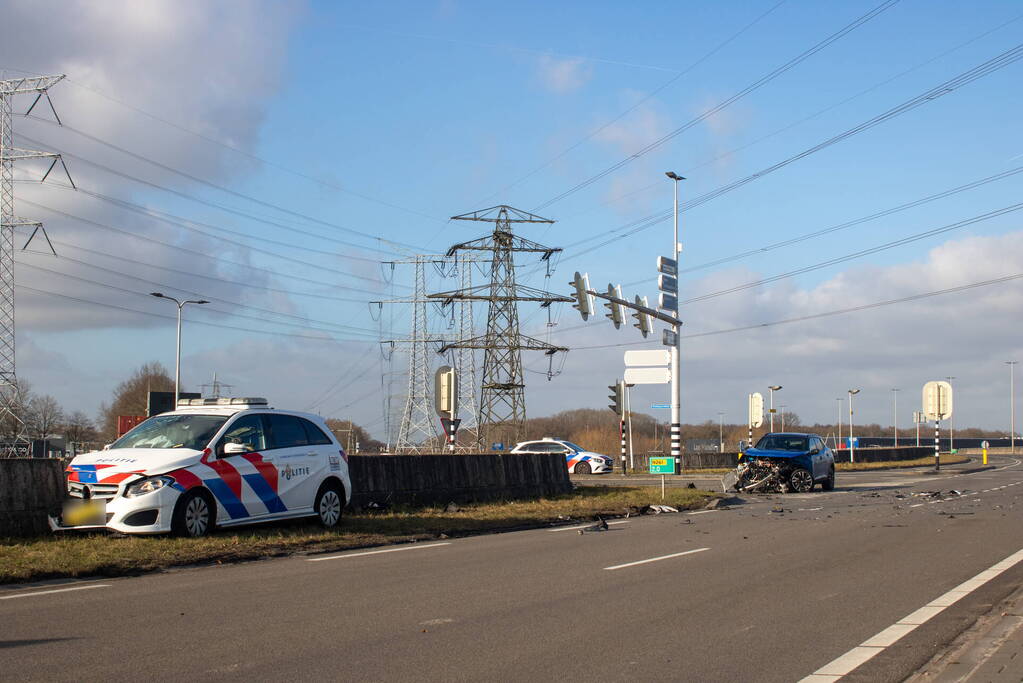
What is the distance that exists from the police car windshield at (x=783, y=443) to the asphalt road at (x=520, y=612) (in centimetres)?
1338

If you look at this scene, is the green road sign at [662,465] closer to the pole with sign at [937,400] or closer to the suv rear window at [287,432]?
the suv rear window at [287,432]

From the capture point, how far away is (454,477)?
19.8m

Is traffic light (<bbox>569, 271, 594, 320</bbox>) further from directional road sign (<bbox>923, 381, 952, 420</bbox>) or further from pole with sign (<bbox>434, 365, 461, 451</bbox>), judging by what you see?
directional road sign (<bbox>923, 381, 952, 420</bbox>)

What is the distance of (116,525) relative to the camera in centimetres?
1195

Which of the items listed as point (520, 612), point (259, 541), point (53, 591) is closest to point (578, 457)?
point (259, 541)

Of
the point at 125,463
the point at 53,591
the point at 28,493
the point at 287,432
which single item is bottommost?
the point at 53,591

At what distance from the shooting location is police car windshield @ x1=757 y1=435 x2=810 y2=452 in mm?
28000

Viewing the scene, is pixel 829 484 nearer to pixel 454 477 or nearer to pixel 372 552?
pixel 454 477

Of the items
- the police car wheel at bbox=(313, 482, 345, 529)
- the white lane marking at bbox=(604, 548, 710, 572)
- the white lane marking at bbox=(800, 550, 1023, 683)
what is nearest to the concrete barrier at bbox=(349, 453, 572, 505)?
the police car wheel at bbox=(313, 482, 345, 529)

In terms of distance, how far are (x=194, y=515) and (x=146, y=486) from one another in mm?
777

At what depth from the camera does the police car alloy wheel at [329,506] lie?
47.8 ft

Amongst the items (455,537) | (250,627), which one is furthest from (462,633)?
(455,537)

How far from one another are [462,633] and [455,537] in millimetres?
7522

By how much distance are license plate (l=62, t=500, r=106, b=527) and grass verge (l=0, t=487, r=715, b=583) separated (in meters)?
0.23
